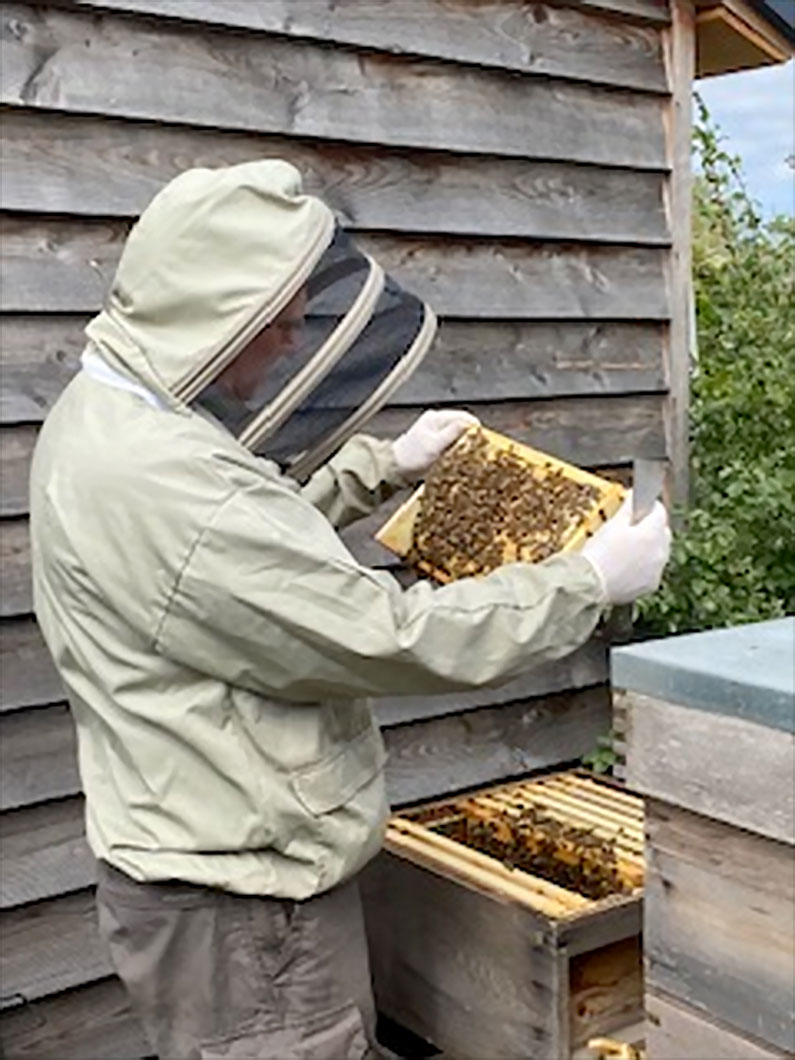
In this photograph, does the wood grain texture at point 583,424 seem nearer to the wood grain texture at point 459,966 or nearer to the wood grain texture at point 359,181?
the wood grain texture at point 359,181

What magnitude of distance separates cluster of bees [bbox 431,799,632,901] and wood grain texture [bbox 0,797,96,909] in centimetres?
81

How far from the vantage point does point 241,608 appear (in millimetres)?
2156

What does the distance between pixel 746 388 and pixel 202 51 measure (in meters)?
1.89

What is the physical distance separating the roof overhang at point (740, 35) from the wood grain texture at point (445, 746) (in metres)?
1.91

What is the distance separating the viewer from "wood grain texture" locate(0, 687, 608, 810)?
3090mm

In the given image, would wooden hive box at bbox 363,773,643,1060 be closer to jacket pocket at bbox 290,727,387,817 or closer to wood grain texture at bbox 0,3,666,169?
jacket pocket at bbox 290,727,387,817

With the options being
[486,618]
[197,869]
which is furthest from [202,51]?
[197,869]

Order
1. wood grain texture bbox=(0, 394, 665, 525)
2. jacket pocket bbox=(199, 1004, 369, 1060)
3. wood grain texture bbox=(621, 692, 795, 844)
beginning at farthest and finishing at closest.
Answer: wood grain texture bbox=(0, 394, 665, 525) < jacket pocket bbox=(199, 1004, 369, 1060) < wood grain texture bbox=(621, 692, 795, 844)

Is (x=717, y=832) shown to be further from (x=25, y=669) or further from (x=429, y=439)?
(x=25, y=669)

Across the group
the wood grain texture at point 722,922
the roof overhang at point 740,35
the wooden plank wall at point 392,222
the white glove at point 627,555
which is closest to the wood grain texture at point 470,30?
the wooden plank wall at point 392,222

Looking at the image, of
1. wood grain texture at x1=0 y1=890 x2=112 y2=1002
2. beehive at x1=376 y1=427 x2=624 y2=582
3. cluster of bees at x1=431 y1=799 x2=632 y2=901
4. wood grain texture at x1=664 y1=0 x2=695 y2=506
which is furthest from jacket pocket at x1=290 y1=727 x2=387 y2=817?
wood grain texture at x1=664 y1=0 x2=695 y2=506

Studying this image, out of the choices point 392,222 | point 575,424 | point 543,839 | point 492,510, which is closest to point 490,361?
point 575,424

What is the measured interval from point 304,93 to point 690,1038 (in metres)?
2.34

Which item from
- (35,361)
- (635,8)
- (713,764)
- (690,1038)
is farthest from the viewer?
(635,8)
